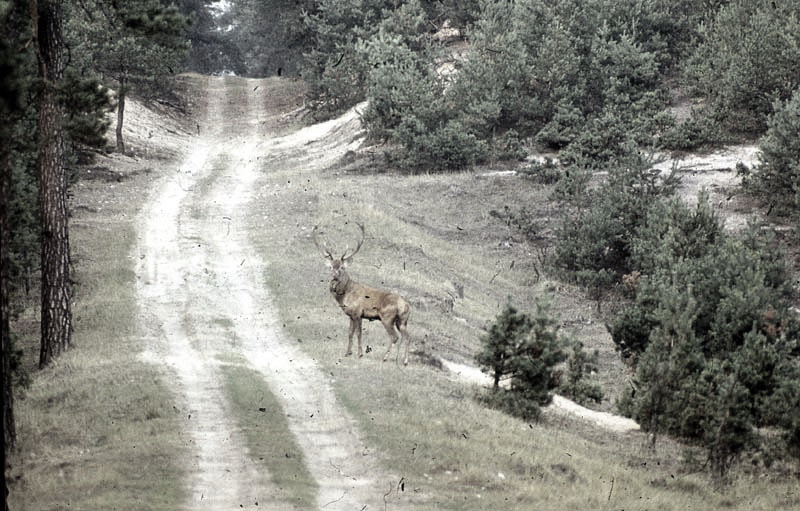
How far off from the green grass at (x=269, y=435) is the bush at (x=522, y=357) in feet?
14.7

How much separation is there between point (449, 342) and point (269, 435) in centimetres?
1029

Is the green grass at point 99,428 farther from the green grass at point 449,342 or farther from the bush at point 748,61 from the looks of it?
the bush at point 748,61

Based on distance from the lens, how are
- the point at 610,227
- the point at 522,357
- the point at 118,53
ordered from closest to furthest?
the point at 522,357 → the point at 610,227 → the point at 118,53

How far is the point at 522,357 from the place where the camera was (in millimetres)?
21062

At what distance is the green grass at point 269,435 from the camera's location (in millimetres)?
15291

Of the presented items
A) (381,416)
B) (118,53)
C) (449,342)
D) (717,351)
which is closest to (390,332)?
(381,416)

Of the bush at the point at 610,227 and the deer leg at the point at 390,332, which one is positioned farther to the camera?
the bush at the point at 610,227

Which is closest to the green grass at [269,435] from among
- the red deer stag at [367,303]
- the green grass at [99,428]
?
the green grass at [99,428]

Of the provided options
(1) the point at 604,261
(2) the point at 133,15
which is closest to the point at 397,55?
(1) the point at 604,261

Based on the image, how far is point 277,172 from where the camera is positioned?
51.2 metres

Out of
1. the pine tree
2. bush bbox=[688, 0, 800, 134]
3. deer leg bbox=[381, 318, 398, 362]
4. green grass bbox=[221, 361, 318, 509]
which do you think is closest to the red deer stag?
deer leg bbox=[381, 318, 398, 362]

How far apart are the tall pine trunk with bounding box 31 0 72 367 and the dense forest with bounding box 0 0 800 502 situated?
0.05m

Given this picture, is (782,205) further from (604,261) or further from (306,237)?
(306,237)

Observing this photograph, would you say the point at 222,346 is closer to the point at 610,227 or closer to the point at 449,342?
the point at 449,342
